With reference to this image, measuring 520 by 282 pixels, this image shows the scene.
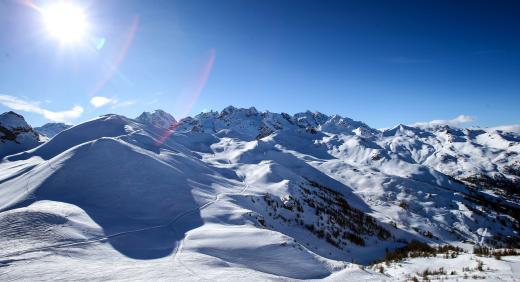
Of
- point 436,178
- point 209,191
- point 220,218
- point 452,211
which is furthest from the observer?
point 436,178

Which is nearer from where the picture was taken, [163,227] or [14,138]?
[163,227]

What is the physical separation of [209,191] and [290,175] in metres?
29.3

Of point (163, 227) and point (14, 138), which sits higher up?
point (14, 138)

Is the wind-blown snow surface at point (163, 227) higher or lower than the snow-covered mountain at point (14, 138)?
lower

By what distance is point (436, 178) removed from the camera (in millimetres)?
124625

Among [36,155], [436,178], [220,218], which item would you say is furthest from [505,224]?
[36,155]

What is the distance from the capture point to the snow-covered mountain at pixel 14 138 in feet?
220

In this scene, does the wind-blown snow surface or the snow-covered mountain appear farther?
the snow-covered mountain

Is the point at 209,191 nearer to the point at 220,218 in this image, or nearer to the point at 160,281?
the point at 220,218

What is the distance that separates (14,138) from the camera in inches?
2916

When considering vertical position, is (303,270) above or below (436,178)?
below

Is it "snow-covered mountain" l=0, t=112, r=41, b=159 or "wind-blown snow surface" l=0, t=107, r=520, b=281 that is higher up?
"snow-covered mountain" l=0, t=112, r=41, b=159

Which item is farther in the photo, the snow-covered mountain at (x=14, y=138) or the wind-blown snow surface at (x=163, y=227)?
the snow-covered mountain at (x=14, y=138)

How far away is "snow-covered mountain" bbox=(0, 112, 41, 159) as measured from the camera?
2642 inches
